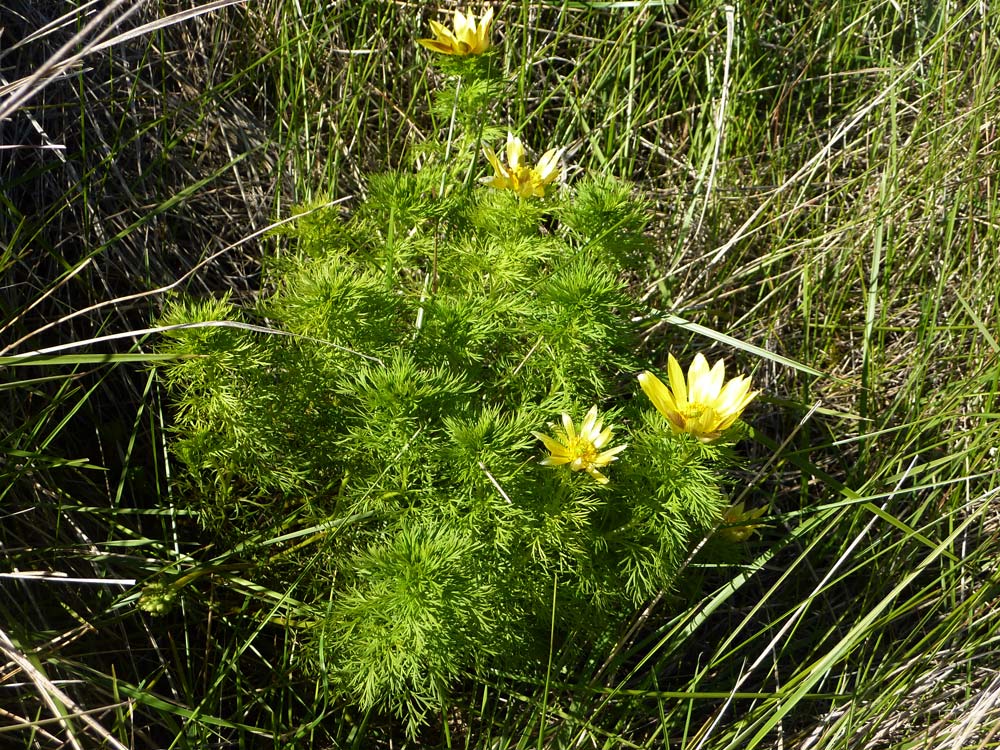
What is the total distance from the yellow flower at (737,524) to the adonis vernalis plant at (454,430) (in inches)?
1.2

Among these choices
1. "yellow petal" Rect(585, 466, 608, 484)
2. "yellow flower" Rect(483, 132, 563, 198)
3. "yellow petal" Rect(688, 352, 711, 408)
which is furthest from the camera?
"yellow flower" Rect(483, 132, 563, 198)

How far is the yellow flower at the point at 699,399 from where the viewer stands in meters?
1.32

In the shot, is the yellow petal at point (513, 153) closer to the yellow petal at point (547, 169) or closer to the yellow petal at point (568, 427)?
the yellow petal at point (547, 169)

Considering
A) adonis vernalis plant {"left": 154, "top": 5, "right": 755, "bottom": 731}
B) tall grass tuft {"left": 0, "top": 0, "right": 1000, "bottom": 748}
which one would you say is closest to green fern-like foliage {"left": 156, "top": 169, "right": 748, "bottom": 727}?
adonis vernalis plant {"left": 154, "top": 5, "right": 755, "bottom": 731}

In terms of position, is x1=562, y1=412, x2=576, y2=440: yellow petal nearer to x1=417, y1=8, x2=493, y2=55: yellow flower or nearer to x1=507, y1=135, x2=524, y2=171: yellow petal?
x1=507, y1=135, x2=524, y2=171: yellow petal

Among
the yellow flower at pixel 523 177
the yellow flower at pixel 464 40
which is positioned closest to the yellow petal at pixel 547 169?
the yellow flower at pixel 523 177

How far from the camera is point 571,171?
2281 millimetres

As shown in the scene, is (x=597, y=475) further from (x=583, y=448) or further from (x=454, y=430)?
(x=454, y=430)

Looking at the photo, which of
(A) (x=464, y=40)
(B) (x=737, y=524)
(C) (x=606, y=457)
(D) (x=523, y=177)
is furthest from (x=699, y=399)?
(A) (x=464, y=40)

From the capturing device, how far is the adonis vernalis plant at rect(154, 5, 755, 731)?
4.42 feet

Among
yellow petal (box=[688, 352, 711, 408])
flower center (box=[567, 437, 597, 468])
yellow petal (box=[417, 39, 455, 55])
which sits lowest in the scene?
flower center (box=[567, 437, 597, 468])

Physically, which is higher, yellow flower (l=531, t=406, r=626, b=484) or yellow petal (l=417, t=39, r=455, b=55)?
yellow petal (l=417, t=39, r=455, b=55)

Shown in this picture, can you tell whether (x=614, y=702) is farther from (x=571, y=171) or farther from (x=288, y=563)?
(x=571, y=171)

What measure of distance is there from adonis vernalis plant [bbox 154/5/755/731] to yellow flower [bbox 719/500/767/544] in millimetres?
31
